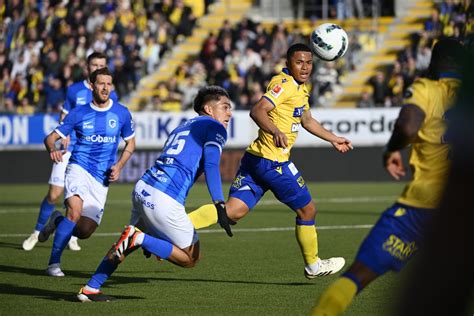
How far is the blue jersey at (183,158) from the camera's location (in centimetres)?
834

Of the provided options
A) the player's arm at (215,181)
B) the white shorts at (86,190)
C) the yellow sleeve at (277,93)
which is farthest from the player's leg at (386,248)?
the white shorts at (86,190)

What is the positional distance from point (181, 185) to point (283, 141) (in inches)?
48.2

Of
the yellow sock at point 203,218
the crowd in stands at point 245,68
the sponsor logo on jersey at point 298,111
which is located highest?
the sponsor logo on jersey at point 298,111

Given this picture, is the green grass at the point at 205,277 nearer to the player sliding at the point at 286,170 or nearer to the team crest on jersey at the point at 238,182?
the player sliding at the point at 286,170

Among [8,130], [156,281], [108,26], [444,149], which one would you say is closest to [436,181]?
[444,149]

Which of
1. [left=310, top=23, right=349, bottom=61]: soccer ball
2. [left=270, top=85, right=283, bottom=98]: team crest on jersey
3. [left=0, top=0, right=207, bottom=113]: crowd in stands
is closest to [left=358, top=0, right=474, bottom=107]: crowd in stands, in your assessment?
[left=0, top=0, right=207, bottom=113]: crowd in stands

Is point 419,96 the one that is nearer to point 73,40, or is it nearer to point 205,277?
point 205,277

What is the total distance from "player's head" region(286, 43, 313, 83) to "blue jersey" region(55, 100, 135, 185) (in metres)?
2.01

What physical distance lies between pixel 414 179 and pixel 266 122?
A: 3.38 metres

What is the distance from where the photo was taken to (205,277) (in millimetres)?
10383

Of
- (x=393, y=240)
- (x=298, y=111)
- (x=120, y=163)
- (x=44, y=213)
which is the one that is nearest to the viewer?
(x=393, y=240)

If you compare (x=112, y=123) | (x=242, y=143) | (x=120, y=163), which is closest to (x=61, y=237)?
(x=120, y=163)

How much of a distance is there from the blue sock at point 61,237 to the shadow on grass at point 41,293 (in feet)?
2.47

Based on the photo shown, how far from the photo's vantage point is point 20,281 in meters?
10.1
